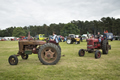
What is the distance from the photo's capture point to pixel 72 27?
6681 cm

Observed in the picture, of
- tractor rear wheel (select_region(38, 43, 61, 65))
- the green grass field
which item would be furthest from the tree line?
tractor rear wheel (select_region(38, 43, 61, 65))

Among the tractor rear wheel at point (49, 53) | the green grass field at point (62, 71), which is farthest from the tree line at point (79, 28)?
the tractor rear wheel at point (49, 53)

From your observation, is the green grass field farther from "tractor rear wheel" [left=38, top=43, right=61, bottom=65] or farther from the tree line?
the tree line

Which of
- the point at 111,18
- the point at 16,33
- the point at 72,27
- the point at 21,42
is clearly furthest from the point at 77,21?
the point at 21,42

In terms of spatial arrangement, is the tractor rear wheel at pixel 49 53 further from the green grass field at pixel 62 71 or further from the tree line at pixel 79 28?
the tree line at pixel 79 28

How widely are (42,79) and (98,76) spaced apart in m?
1.95

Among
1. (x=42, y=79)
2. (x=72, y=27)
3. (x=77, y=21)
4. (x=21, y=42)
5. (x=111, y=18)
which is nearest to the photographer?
(x=42, y=79)

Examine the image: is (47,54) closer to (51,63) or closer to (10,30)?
(51,63)

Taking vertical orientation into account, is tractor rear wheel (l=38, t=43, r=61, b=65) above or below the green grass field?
above

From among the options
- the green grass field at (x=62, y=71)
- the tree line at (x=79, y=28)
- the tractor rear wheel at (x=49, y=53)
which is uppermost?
the tree line at (x=79, y=28)

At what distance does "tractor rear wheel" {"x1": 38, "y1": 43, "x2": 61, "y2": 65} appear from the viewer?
193 inches

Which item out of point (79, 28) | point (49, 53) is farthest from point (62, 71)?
point (79, 28)

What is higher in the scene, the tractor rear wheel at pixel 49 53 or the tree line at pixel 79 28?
the tree line at pixel 79 28

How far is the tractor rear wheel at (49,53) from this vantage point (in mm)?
4898
